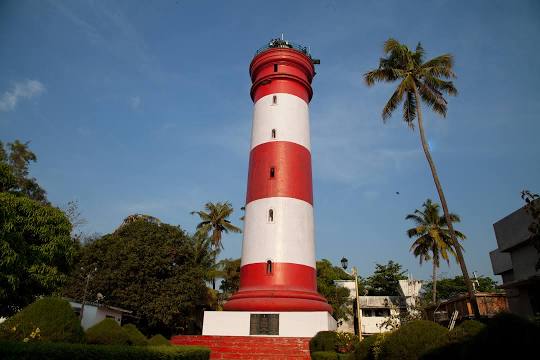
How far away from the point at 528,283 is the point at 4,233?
840 inches

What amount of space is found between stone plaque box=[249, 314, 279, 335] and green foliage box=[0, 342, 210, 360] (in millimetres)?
7035

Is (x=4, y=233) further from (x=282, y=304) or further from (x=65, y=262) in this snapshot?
(x=282, y=304)

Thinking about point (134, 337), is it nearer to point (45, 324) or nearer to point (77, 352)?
point (45, 324)

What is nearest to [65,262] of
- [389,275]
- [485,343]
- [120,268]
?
[120,268]

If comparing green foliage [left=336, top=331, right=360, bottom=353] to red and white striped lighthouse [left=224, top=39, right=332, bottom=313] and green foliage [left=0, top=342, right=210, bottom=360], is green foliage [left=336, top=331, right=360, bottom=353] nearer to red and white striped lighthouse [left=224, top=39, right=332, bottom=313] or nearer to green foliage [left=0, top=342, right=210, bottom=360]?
red and white striped lighthouse [left=224, top=39, right=332, bottom=313]

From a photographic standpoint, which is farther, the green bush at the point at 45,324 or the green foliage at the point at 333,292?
the green foliage at the point at 333,292

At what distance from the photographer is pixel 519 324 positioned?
4762 millimetres

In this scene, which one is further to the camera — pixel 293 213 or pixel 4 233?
pixel 293 213

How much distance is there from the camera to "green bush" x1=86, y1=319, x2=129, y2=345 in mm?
12859

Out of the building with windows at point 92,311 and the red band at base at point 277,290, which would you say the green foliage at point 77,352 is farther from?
the building with windows at point 92,311

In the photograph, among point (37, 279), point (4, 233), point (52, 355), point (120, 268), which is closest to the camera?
point (52, 355)

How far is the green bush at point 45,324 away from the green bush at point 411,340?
7883 millimetres

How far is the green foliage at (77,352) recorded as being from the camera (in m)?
7.32

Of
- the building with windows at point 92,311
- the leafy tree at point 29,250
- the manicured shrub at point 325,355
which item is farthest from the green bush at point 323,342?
the building with windows at point 92,311
